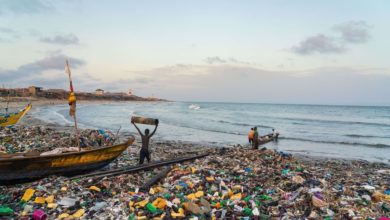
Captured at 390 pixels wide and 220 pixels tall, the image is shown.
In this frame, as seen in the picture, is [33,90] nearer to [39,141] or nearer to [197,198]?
[39,141]

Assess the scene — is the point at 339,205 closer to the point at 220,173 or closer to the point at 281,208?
the point at 281,208

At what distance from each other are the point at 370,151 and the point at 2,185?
21.1m

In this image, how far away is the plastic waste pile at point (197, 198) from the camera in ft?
21.7

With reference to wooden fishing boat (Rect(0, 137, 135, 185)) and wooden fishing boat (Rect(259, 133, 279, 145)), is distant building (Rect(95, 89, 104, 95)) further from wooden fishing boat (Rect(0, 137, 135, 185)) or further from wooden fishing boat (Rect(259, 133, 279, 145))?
wooden fishing boat (Rect(0, 137, 135, 185))

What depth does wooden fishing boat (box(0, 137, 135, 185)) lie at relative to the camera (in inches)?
304

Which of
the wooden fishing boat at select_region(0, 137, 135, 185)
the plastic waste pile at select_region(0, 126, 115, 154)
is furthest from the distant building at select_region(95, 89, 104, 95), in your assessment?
the wooden fishing boat at select_region(0, 137, 135, 185)

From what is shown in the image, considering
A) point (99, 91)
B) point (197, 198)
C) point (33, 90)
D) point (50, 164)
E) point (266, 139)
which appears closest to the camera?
point (197, 198)

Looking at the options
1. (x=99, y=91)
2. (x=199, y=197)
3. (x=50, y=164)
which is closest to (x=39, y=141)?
(x=50, y=164)

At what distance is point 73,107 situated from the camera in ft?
31.8

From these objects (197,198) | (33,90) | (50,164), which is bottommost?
(197,198)

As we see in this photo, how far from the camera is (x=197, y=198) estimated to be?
741 centimetres

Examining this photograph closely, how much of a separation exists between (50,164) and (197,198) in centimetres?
431

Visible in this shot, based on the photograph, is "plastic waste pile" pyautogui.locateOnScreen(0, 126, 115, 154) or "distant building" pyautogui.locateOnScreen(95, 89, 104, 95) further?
Answer: "distant building" pyautogui.locateOnScreen(95, 89, 104, 95)

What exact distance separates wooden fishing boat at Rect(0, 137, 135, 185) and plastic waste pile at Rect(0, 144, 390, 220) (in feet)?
1.05
